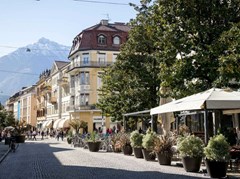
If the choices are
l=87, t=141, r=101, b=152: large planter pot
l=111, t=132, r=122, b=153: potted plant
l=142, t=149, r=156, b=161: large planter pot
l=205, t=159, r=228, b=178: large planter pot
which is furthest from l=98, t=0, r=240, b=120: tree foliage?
l=87, t=141, r=101, b=152: large planter pot

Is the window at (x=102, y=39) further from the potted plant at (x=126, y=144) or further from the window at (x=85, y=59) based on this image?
the potted plant at (x=126, y=144)

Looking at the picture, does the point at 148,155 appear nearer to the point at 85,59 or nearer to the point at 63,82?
the point at 85,59

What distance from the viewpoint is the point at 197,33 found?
17.3 metres

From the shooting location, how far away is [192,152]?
530 inches

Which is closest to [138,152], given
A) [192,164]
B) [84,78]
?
[192,164]

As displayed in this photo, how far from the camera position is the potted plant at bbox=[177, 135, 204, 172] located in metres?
13.4

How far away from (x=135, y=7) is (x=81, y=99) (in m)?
37.3

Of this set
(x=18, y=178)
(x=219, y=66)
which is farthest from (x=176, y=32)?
(x=18, y=178)

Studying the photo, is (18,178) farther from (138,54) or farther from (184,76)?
(138,54)

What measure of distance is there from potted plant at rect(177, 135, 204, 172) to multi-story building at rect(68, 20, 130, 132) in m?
48.6

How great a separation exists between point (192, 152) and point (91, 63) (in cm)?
5107

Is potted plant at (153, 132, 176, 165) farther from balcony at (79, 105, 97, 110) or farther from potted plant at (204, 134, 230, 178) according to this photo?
balcony at (79, 105, 97, 110)

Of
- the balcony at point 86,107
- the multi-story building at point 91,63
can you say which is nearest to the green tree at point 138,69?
the balcony at point 86,107

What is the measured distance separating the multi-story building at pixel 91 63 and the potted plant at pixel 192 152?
4856 cm
